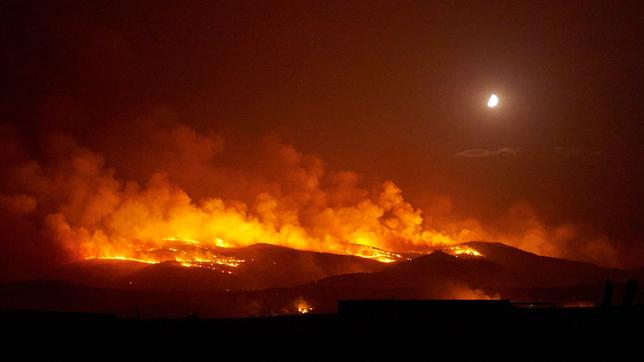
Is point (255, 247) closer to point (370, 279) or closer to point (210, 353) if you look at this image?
point (370, 279)

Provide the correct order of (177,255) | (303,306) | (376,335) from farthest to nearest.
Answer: (177,255)
(303,306)
(376,335)

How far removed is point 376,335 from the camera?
26234 mm

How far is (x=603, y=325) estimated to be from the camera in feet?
80.9

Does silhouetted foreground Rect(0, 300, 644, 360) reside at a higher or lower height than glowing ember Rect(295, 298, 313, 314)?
lower

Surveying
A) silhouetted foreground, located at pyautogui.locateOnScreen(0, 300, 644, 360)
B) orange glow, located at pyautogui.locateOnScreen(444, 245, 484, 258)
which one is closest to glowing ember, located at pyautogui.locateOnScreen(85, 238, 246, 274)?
orange glow, located at pyautogui.locateOnScreen(444, 245, 484, 258)

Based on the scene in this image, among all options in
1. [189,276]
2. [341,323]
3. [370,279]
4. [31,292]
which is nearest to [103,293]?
[31,292]

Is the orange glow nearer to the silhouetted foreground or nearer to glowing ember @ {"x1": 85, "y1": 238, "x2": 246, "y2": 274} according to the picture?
glowing ember @ {"x1": 85, "y1": 238, "x2": 246, "y2": 274}

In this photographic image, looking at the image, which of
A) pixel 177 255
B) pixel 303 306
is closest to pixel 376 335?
pixel 303 306

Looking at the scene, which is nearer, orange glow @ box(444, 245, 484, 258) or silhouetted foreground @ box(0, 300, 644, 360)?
silhouetted foreground @ box(0, 300, 644, 360)

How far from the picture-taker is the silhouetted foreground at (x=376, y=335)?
2453cm

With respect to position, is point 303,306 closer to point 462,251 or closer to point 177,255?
point 177,255

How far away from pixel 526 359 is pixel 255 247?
284 feet

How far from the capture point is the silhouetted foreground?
24531 millimetres

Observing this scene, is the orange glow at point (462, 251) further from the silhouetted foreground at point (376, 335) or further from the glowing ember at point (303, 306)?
the silhouetted foreground at point (376, 335)
